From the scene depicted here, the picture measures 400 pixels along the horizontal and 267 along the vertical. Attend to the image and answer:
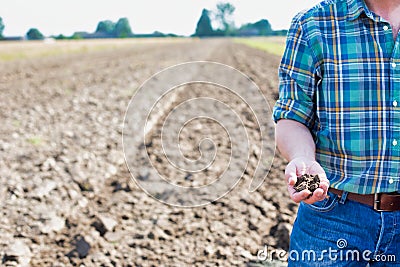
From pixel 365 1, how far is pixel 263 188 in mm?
3511

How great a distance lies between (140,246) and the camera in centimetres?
389

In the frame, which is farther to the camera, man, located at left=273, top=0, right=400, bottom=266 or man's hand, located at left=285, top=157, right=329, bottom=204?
man, located at left=273, top=0, right=400, bottom=266

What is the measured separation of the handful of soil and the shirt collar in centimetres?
51

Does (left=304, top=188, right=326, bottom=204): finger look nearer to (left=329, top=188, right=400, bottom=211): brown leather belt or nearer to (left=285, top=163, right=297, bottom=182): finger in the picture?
(left=285, top=163, right=297, bottom=182): finger

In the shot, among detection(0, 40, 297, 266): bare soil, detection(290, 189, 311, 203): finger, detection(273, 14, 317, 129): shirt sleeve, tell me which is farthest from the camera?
detection(0, 40, 297, 266): bare soil

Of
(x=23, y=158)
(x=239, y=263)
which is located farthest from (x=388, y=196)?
(x=23, y=158)

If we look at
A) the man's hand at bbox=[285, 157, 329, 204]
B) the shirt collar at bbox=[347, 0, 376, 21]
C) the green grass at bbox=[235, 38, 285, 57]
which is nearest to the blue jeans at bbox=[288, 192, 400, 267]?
the man's hand at bbox=[285, 157, 329, 204]

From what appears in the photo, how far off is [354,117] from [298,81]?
0.64ft

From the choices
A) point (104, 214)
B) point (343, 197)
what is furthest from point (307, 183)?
point (104, 214)

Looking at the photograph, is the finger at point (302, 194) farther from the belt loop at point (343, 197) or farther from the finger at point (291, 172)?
the belt loop at point (343, 197)

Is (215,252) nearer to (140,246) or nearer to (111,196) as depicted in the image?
(140,246)

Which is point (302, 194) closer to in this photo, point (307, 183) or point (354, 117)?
point (307, 183)

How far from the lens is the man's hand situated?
1424mm

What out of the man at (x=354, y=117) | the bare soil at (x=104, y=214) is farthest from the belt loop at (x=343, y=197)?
the bare soil at (x=104, y=214)
